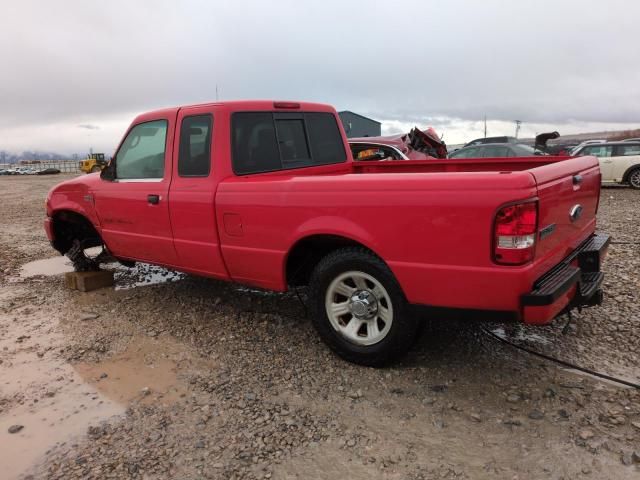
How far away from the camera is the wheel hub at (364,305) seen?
11.5 ft

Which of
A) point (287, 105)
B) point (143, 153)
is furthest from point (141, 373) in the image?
point (287, 105)

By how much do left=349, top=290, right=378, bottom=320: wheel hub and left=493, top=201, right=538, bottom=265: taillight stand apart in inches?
38.4

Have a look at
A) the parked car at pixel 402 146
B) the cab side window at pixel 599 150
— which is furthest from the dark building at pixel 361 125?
the parked car at pixel 402 146

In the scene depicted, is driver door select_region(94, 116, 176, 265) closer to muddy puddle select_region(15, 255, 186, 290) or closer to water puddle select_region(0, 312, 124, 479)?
muddy puddle select_region(15, 255, 186, 290)

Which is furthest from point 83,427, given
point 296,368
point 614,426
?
point 614,426

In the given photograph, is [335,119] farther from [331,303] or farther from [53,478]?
[53,478]

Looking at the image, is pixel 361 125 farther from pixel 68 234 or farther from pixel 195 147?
pixel 195 147

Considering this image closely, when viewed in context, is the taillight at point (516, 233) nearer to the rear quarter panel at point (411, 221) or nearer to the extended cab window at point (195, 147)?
the rear quarter panel at point (411, 221)

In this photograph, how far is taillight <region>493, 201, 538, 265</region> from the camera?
2754 mm

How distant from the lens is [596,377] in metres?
3.43

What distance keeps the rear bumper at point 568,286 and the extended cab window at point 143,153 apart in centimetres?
329

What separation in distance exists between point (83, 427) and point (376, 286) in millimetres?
2056

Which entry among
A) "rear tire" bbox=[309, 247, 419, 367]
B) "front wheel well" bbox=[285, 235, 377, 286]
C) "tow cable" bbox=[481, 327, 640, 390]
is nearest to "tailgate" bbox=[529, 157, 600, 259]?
"tow cable" bbox=[481, 327, 640, 390]

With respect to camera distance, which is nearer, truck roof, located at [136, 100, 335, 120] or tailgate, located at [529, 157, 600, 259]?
tailgate, located at [529, 157, 600, 259]
